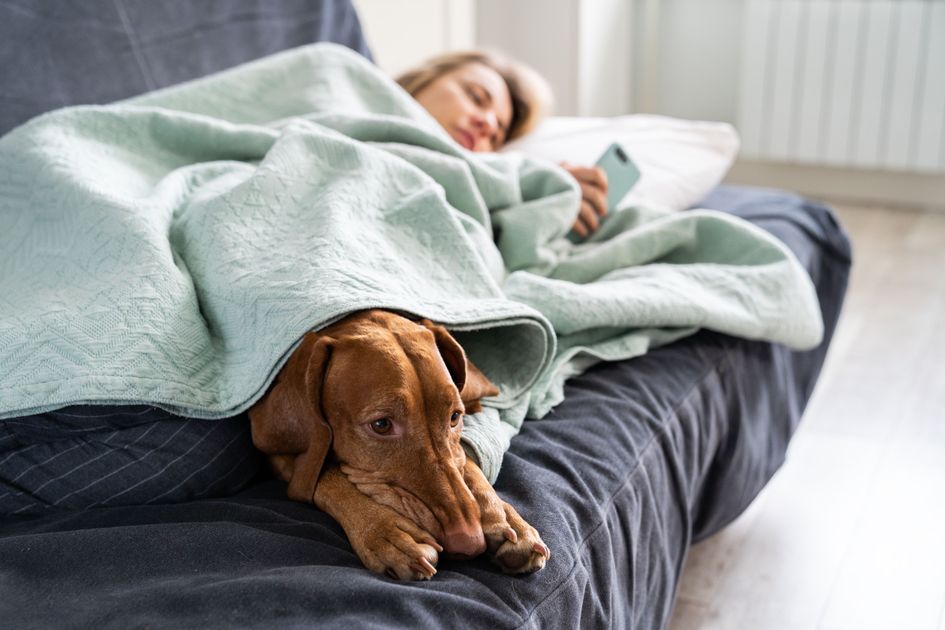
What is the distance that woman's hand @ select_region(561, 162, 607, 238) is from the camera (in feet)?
5.29

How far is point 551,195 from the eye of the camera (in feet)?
5.05

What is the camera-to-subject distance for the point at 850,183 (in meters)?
3.46

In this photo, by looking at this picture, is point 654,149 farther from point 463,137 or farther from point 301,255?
point 301,255

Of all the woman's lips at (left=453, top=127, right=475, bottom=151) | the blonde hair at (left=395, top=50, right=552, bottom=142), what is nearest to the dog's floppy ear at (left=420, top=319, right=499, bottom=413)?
the woman's lips at (left=453, top=127, right=475, bottom=151)

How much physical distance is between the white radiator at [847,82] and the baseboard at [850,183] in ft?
0.24

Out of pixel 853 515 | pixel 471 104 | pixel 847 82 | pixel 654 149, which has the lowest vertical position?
pixel 853 515

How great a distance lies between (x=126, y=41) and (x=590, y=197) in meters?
0.71

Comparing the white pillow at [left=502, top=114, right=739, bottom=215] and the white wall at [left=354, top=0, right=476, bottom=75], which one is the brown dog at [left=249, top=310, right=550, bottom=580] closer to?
the white pillow at [left=502, top=114, right=739, bottom=215]

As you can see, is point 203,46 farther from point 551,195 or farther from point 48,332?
point 48,332

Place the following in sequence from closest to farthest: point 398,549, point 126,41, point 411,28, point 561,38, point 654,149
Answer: point 398,549 → point 126,41 → point 654,149 → point 411,28 → point 561,38

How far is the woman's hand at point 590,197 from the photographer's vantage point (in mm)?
1611

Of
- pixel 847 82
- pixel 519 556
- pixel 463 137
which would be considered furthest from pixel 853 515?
pixel 847 82

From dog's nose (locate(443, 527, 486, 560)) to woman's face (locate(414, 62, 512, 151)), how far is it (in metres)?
1.05

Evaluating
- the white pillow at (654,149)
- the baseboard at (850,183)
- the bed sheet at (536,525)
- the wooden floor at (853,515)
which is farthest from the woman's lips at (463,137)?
the baseboard at (850,183)
